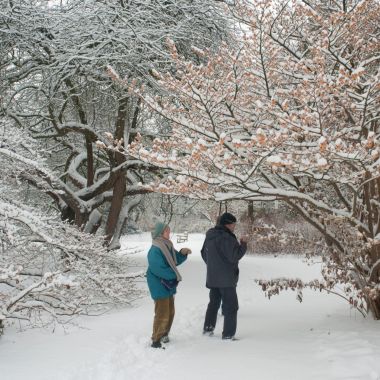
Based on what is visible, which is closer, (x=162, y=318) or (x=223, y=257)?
(x=162, y=318)

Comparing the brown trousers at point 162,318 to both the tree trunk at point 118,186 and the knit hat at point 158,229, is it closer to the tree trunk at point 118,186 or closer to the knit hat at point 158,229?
the knit hat at point 158,229

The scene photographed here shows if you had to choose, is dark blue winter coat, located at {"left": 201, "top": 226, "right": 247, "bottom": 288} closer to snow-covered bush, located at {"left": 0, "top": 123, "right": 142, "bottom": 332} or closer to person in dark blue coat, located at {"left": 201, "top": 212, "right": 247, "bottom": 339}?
person in dark blue coat, located at {"left": 201, "top": 212, "right": 247, "bottom": 339}

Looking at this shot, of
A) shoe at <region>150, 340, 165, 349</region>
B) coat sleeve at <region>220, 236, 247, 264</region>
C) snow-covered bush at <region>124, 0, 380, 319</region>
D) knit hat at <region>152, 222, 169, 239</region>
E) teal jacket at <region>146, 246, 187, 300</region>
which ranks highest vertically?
snow-covered bush at <region>124, 0, 380, 319</region>

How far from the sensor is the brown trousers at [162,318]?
5.42 metres

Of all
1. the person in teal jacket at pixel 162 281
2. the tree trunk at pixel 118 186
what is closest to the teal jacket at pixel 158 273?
the person in teal jacket at pixel 162 281

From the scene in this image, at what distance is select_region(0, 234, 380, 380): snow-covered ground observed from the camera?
4.36 m

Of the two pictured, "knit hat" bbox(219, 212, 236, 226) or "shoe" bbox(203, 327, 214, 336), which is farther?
"shoe" bbox(203, 327, 214, 336)

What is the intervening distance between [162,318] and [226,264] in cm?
100

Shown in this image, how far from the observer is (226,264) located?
5797 millimetres

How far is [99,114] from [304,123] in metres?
8.23

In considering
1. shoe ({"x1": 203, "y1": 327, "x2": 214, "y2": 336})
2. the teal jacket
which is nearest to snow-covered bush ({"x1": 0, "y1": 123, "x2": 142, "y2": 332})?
the teal jacket

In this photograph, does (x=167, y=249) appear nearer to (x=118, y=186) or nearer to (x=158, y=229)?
(x=158, y=229)

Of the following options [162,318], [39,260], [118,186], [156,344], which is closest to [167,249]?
[162,318]

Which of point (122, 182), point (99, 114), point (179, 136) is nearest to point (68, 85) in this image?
point (99, 114)
